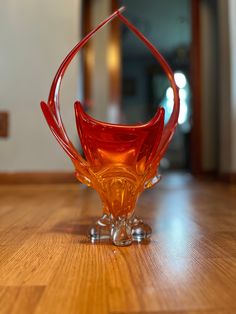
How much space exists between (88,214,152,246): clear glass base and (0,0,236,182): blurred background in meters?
0.30

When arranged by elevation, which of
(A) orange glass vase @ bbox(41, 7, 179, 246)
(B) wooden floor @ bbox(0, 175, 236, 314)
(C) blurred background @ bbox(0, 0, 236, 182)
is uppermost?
(C) blurred background @ bbox(0, 0, 236, 182)

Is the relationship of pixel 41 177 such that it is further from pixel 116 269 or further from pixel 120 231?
pixel 116 269

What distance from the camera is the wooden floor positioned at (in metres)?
0.35

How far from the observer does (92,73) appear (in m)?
2.87

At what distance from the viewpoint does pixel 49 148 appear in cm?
187

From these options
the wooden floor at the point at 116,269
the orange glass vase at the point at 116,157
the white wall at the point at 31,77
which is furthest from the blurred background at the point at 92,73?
the wooden floor at the point at 116,269

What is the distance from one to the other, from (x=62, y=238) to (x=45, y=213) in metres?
0.33

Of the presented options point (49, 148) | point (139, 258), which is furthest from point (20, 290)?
point (49, 148)

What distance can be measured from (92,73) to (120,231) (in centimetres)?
244

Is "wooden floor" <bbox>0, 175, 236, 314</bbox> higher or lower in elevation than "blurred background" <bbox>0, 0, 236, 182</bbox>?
lower

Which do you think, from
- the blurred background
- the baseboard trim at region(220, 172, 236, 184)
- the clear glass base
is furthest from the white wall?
the clear glass base

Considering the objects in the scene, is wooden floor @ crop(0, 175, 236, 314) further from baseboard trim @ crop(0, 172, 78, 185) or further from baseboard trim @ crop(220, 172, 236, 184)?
baseboard trim @ crop(220, 172, 236, 184)

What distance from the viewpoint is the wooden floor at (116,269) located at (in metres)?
0.35

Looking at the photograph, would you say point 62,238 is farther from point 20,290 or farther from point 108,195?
point 20,290
